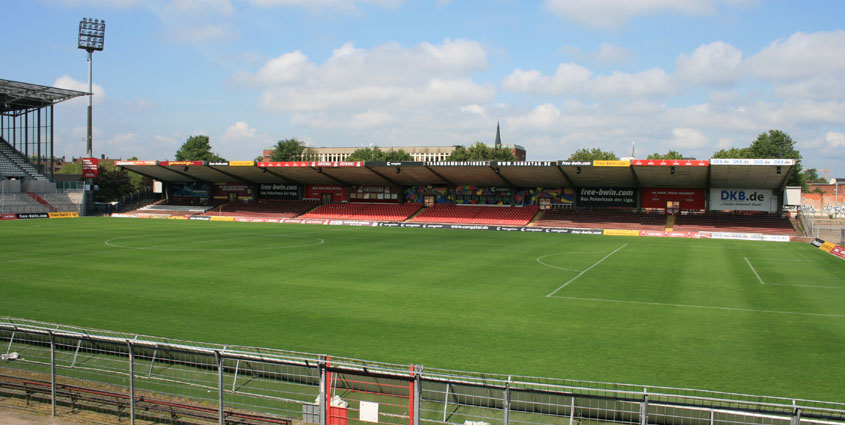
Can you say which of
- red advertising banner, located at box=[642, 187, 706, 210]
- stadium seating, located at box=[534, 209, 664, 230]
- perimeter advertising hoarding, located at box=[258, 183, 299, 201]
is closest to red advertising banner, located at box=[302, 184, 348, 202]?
perimeter advertising hoarding, located at box=[258, 183, 299, 201]

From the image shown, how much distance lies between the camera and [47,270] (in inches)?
912

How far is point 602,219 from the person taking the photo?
5572 cm

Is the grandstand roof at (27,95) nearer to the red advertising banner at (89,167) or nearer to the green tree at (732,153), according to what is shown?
the red advertising banner at (89,167)

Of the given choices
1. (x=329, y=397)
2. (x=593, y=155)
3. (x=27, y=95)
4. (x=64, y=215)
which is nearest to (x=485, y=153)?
(x=593, y=155)

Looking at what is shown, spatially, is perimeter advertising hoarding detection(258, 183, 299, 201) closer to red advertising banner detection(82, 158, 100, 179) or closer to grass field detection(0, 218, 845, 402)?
red advertising banner detection(82, 158, 100, 179)

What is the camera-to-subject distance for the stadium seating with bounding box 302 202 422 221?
63094 millimetres

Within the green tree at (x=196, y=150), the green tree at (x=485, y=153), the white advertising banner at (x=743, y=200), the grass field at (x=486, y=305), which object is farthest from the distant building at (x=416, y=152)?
the grass field at (x=486, y=305)

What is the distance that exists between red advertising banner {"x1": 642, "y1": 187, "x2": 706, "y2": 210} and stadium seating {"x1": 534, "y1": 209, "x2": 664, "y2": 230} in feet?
5.31

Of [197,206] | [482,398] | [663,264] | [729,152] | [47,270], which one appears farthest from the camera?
[729,152]

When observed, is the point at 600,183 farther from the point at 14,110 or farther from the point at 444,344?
the point at 14,110

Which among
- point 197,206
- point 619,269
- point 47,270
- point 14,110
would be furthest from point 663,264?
point 14,110

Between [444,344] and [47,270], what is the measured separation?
63.3 feet

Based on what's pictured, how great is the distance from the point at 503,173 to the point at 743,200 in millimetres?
23556

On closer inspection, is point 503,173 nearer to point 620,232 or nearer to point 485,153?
point 620,232
